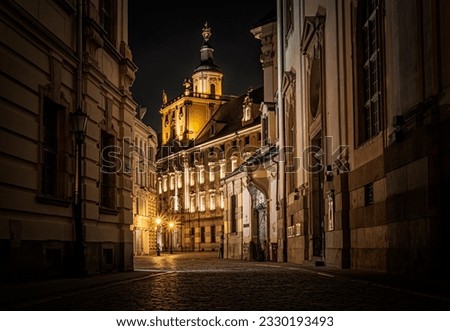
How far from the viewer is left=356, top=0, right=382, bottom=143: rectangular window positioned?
19422 mm

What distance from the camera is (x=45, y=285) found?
510 inches

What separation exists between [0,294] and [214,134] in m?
83.6

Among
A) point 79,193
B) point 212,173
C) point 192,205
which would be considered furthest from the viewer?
point 192,205

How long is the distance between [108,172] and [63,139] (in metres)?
4.04

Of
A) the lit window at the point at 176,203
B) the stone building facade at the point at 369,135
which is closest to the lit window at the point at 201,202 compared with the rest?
the lit window at the point at 176,203

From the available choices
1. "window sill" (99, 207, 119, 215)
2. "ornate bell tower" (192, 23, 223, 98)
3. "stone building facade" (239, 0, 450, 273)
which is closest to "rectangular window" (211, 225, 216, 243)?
"ornate bell tower" (192, 23, 223, 98)

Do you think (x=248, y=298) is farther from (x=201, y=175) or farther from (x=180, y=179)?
(x=180, y=179)

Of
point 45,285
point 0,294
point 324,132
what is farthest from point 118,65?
point 0,294

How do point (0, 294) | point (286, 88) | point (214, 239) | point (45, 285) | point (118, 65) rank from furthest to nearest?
point (214, 239) < point (286, 88) < point (118, 65) < point (45, 285) < point (0, 294)

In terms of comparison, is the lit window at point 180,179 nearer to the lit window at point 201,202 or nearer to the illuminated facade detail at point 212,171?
the lit window at point 201,202

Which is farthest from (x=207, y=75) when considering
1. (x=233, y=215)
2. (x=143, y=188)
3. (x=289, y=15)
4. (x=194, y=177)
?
(x=289, y=15)

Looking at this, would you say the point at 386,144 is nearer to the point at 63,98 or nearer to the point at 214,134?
the point at 63,98

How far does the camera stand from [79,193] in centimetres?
1653

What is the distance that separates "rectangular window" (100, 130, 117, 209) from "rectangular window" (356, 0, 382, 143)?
23.6 ft
